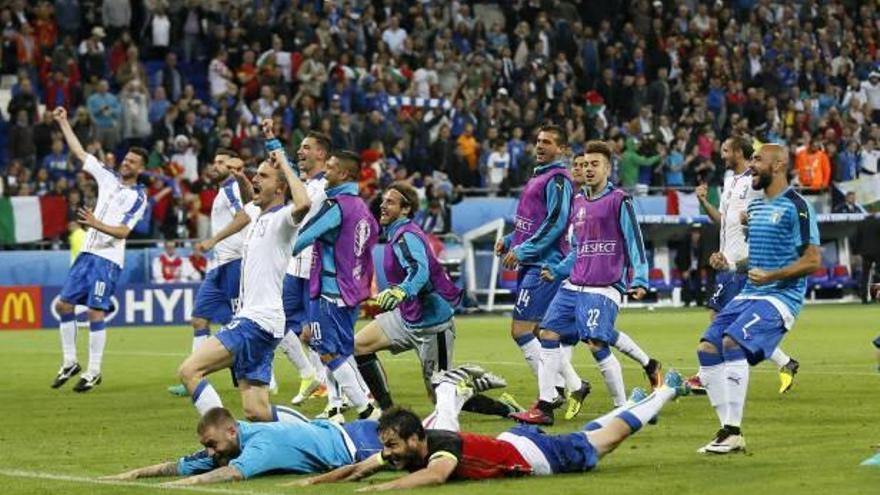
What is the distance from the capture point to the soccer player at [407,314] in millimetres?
16734

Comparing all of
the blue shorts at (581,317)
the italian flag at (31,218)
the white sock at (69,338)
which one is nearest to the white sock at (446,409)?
the blue shorts at (581,317)

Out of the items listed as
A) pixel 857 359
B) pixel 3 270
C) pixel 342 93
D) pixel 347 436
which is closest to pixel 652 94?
pixel 342 93

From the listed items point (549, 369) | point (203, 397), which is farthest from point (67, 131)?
point (203, 397)

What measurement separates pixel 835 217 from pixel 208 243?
2463cm

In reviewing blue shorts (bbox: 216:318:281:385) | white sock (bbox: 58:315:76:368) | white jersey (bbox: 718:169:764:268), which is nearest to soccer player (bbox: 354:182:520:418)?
blue shorts (bbox: 216:318:281:385)

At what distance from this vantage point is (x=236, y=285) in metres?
21.0

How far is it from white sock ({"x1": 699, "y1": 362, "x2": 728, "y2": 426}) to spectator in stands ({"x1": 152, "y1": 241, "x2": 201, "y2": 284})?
2277 cm

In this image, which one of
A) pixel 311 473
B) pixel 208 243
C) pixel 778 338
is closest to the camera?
pixel 311 473

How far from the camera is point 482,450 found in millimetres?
A: 12273

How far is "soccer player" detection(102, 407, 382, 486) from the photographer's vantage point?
12.5 metres

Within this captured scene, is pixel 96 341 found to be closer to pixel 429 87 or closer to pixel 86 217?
pixel 86 217

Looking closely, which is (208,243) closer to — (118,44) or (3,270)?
(3,270)

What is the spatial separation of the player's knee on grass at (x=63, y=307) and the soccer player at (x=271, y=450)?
9.41 meters

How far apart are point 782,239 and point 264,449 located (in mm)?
4230
